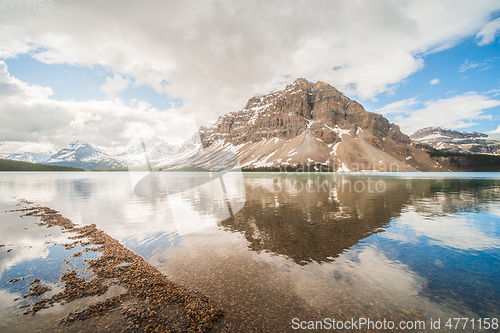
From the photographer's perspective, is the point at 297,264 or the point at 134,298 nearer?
the point at 134,298

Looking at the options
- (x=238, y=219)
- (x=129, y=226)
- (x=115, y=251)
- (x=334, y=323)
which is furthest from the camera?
(x=238, y=219)

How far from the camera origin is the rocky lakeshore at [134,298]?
7.80 metres

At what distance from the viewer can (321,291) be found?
10180 mm

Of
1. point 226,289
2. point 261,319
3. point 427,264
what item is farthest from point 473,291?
point 226,289

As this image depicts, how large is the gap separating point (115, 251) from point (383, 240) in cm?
2149

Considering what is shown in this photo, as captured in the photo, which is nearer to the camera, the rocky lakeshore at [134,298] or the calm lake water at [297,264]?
the rocky lakeshore at [134,298]

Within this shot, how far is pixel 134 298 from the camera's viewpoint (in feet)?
30.5

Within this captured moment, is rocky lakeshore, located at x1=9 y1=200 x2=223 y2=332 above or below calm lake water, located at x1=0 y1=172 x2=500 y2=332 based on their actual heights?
above

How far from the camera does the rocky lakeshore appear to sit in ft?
25.6

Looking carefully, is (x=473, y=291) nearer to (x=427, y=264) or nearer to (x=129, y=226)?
(x=427, y=264)

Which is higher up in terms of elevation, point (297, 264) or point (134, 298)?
point (134, 298)

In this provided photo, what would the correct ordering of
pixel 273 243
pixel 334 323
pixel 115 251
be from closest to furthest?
pixel 334 323
pixel 115 251
pixel 273 243

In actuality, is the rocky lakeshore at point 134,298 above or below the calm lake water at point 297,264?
above

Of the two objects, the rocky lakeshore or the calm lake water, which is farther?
the calm lake water
